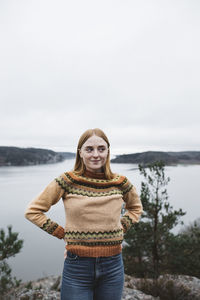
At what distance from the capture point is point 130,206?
2.33 m

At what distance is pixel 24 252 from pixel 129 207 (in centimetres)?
2624

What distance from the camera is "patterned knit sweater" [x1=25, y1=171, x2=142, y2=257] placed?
1845 millimetres

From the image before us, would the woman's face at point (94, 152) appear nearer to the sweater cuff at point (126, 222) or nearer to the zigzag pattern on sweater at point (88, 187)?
the zigzag pattern on sweater at point (88, 187)

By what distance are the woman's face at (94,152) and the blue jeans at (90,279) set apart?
2.70ft

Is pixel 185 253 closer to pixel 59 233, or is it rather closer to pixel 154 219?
pixel 154 219

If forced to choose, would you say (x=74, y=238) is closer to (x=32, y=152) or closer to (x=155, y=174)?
(x=155, y=174)

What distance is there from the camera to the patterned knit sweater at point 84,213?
1.84 meters

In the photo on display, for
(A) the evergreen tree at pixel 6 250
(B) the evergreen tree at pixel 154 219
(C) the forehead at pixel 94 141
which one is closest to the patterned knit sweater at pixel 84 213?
(C) the forehead at pixel 94 141

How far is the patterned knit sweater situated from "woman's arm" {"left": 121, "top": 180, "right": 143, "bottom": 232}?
0.20 meters

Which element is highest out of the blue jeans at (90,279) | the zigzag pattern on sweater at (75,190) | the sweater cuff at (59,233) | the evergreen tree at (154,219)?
the zigzag pattern on sweater at (75,190)

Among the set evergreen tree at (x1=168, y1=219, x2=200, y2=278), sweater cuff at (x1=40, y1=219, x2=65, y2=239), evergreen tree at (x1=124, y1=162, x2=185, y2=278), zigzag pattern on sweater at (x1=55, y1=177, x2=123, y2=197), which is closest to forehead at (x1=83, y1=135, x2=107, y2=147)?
zigzag pattern on sweater at (x1=55, y1=177, x2=123, y2=197)

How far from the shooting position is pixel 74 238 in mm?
1857

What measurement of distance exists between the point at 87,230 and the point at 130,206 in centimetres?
67

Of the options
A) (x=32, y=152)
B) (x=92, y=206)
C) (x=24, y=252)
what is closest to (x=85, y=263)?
(x=92, y=206)
